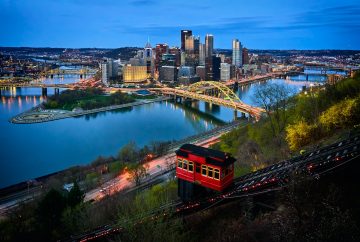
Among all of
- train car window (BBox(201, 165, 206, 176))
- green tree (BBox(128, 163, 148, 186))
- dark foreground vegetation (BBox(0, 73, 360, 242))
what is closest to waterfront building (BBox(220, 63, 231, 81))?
dark foreground vegetation (BBox(0, 73, 360, 242))

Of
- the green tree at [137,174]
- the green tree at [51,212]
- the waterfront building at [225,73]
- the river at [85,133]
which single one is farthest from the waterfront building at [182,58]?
the green tree at [51,212]

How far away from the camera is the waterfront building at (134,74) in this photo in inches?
1833

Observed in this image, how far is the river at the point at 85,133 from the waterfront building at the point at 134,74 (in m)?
17.0

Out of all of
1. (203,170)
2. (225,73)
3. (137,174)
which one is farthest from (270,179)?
(225,73)

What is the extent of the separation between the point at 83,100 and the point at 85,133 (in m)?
Answer: 11.2

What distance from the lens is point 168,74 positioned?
4816 centimetres

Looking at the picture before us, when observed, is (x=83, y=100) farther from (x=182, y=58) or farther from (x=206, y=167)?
(x=182, y=58)

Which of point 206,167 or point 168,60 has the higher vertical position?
point 168,60

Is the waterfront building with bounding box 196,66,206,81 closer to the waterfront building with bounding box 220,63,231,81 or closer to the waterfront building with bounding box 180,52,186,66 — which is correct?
the waterfront building with bounding box 220,63,231,81

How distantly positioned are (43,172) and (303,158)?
10.3 m

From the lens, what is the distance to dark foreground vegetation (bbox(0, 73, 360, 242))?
373cm

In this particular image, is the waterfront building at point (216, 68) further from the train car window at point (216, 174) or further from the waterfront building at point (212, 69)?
the train car window at point (216, 174)

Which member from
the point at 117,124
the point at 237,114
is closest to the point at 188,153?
the point at 117,124

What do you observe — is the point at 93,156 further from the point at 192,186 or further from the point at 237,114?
the point at 237,114
